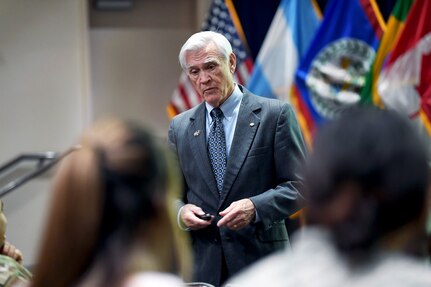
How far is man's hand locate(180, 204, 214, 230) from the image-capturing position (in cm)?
280

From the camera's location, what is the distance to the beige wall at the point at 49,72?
611 cm

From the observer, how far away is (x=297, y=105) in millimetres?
5586

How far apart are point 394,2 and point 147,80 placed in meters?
2.09

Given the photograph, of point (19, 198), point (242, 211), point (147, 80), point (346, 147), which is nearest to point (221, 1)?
point (147, 80)

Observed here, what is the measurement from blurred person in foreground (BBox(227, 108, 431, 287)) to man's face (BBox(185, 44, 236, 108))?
64.6 inches

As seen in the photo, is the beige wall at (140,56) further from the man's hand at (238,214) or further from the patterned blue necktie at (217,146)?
the man's hand at (238,214)

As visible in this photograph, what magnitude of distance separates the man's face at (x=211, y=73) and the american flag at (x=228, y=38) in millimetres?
2960

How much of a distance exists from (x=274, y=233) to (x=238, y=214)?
235 millimetres

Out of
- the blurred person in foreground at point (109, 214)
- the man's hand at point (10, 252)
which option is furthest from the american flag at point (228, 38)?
the blurred person in foreground at point (109, 214)

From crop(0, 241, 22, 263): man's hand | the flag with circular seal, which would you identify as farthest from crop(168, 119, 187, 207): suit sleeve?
the flag with circular seal

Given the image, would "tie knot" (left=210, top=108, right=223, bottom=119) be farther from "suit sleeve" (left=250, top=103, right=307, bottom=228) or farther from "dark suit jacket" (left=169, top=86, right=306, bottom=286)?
"suit sleeve" (left=250, top=103, right=307, bottom=228)

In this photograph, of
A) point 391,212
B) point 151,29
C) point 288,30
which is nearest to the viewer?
point 391,212

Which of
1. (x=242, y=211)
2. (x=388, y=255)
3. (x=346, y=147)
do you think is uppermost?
(x=346, y=147)

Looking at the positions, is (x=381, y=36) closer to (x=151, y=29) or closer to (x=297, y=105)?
(x=297, y=105)
